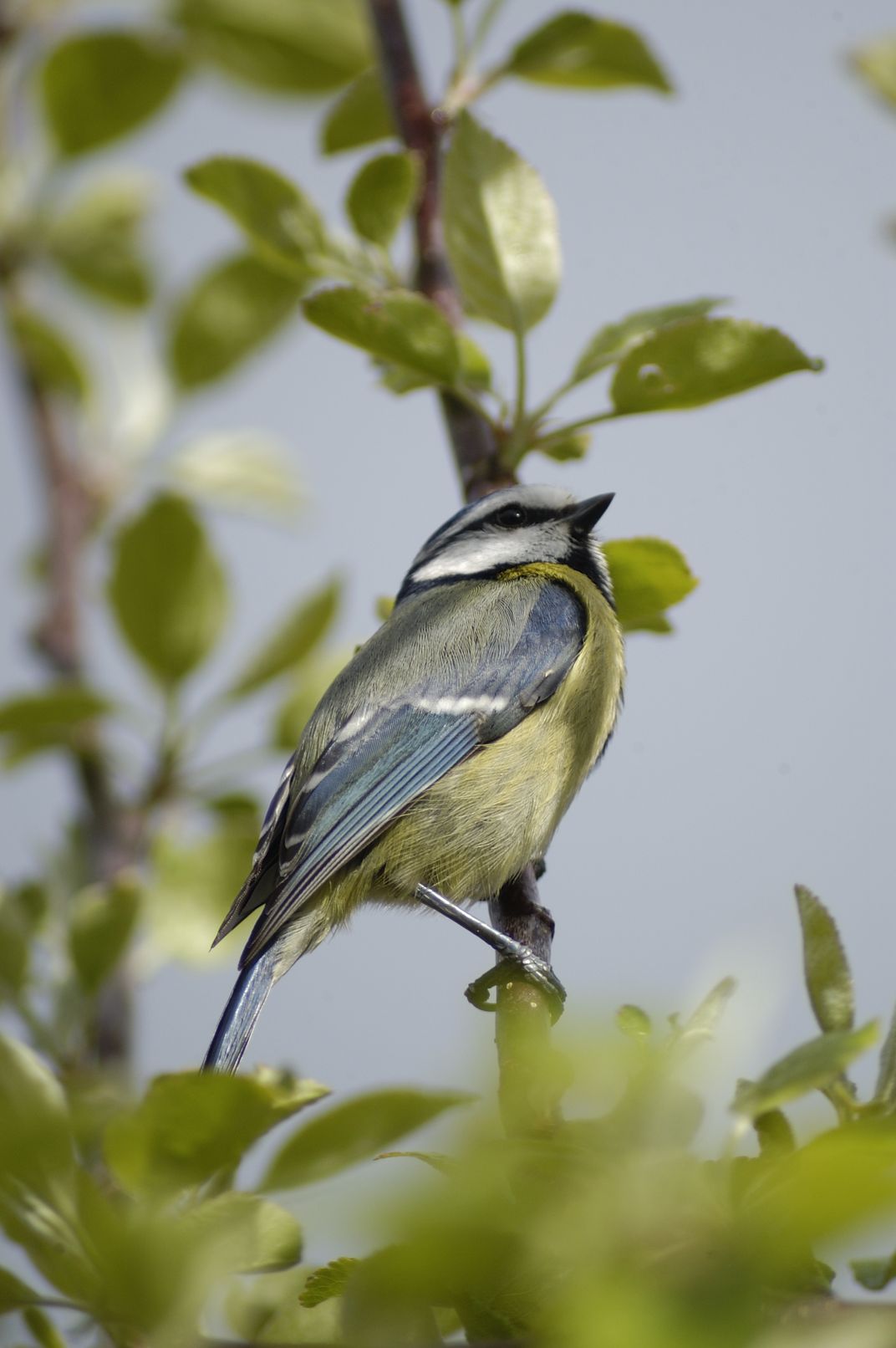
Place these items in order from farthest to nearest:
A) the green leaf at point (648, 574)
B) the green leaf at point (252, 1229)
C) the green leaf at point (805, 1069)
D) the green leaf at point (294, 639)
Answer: the green leaf at point (294, 639) < the green leaf at point (648, 574) < the green leaf at point (252, 1229) < the green leaf at point (805, 1069)

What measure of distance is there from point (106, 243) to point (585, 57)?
84 cm

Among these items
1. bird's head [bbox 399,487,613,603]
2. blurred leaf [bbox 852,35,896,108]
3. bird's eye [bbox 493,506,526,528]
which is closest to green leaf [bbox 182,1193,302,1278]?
blurred leaf [bbox 852,35,896,108]

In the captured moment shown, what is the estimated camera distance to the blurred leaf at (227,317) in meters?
2.14

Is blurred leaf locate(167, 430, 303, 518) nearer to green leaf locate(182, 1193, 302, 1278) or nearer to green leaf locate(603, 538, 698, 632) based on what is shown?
green leaf locate(603, 538, 698, 632)

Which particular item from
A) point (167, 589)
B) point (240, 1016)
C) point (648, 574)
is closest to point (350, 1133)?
point (648, 574)

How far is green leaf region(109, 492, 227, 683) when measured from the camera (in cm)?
198

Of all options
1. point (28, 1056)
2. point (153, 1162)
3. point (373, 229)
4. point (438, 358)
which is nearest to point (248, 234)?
point (373, 229)

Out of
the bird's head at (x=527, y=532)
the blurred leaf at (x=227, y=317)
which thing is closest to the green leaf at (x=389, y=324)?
the blurred leaf at (x=227, y=317)

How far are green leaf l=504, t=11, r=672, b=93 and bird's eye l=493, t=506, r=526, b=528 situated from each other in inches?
42.1

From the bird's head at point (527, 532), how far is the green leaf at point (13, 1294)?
2019mm

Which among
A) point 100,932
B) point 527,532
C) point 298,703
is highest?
point 527,532

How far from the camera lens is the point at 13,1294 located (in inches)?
36.6

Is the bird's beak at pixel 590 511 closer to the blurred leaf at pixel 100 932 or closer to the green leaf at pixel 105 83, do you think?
the green leaf at pixel 105 83

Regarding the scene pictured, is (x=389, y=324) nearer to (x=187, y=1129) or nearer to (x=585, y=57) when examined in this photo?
(x=585, y=57)
